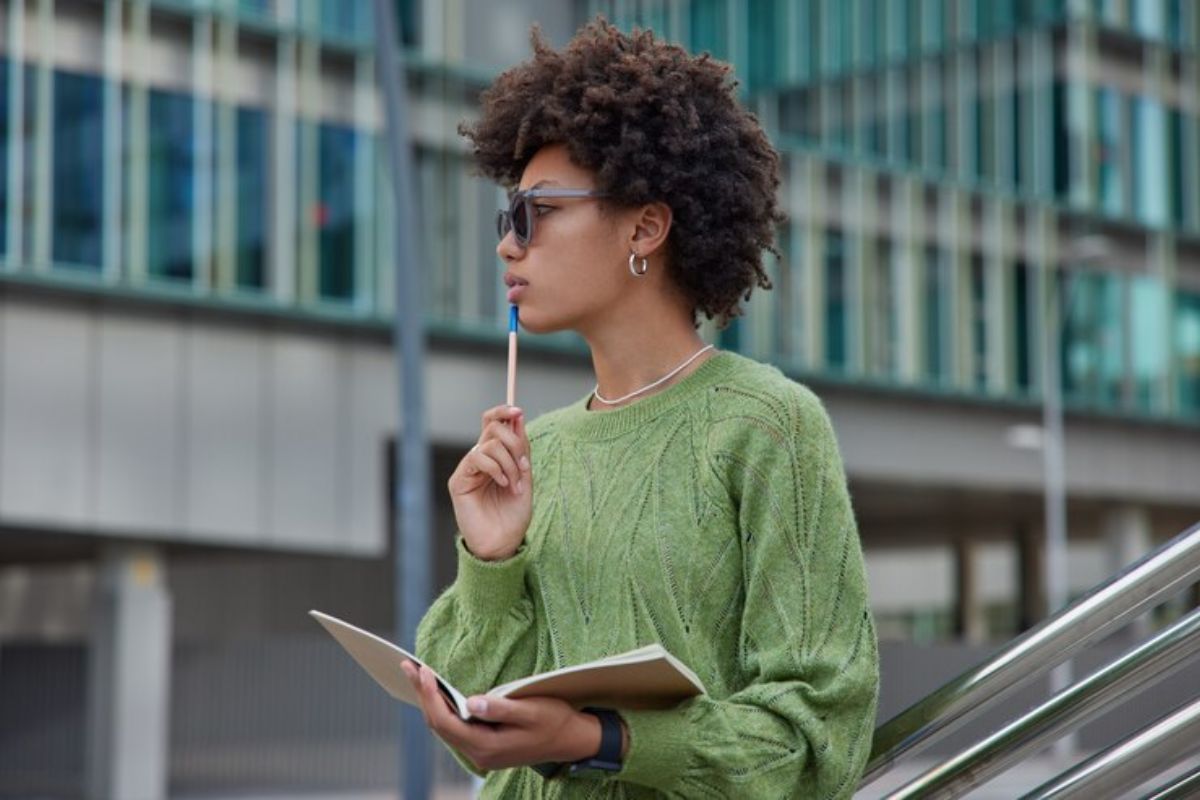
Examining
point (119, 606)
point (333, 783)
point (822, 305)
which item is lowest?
point (333, 783)

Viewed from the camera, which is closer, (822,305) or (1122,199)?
(822,305)

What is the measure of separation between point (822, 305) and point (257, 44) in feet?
34.1

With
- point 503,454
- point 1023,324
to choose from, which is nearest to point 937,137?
point 1023,324

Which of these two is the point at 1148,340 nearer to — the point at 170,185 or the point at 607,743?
the point at 170,185

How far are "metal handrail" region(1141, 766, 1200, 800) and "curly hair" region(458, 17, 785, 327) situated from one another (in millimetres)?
848

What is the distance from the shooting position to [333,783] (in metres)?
25.3

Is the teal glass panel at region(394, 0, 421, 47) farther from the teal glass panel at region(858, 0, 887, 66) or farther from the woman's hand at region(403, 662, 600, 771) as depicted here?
the woman's hand at region(403, 662, 600, 771)

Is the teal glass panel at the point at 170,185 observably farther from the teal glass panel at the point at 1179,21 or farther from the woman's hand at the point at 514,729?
the woman's hand at the point at 514,729

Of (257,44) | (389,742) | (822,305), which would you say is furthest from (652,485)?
(822,305)

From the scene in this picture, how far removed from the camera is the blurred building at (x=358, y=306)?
21.8m

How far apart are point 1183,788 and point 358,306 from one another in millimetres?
22076

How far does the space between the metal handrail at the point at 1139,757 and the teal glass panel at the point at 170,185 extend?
2050cm

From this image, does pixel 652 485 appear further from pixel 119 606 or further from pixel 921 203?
pixel 921 203

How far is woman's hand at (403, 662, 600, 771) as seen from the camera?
2.27 m
